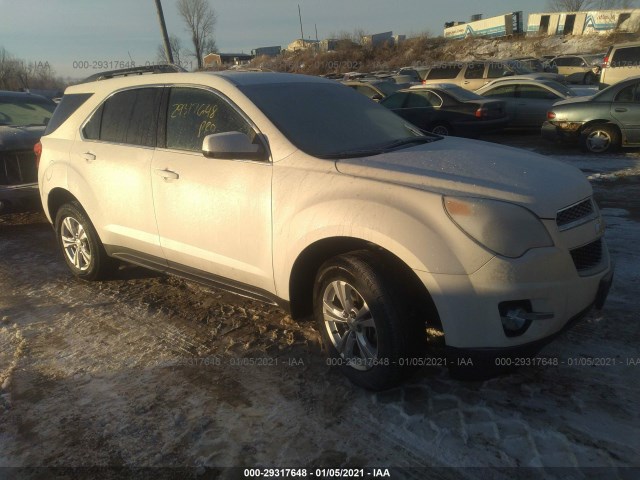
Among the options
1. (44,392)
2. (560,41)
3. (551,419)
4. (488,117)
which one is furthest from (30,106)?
(560,41)

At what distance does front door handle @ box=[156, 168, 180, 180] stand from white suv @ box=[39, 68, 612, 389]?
12 millimetres

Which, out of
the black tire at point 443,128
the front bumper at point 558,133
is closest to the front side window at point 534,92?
the black tire at point 443,128

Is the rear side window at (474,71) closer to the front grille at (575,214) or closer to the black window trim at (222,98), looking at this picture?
the black window trim at (222,98)

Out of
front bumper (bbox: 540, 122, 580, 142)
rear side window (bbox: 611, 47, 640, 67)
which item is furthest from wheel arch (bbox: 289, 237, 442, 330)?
rear side window (bbox: 611, 47, 640, 67)

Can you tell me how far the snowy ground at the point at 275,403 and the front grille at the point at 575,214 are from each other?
0.90m

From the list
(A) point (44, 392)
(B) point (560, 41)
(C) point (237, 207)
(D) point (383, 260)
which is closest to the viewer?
(D) point (383, 260)

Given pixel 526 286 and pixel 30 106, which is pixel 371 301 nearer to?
pixel 526 286

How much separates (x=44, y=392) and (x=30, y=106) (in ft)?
20.5

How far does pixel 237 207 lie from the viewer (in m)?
3.24

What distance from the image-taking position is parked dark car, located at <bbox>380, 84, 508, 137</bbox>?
11406mm

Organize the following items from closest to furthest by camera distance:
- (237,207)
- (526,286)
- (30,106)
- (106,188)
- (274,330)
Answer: (526,286) → (237,207) → (274,330) → (106,188) → (30,106)

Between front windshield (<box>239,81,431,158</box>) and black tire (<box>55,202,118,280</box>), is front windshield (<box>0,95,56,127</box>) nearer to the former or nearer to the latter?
black tire (<box>55,202,118,280</box>)

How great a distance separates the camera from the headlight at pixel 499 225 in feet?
7.75

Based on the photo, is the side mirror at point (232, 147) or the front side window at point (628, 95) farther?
the front side window at point (628, 95)
